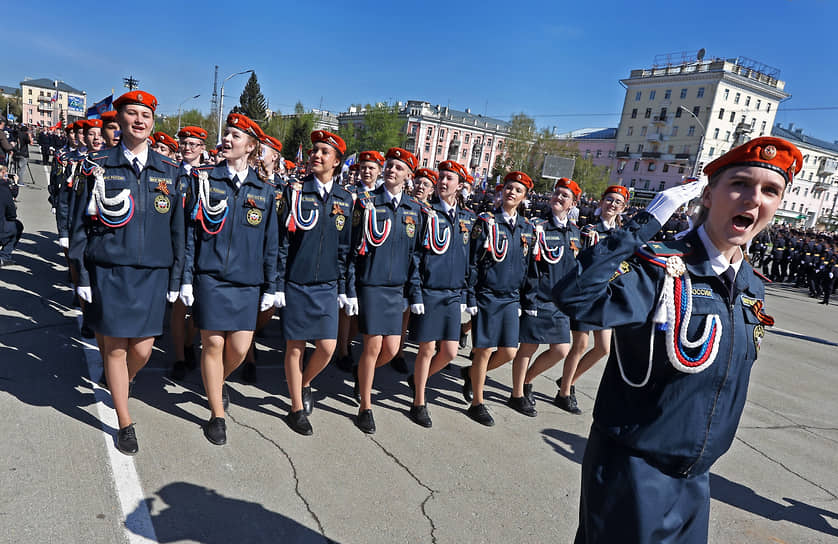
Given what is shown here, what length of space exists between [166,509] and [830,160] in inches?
3926

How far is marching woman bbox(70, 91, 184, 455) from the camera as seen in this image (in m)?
3.54

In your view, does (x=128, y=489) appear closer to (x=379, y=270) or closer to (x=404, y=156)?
(x=379, y=270)

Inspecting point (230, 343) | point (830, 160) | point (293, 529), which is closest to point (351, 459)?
point (293, 529)

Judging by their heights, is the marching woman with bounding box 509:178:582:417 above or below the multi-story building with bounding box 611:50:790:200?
below

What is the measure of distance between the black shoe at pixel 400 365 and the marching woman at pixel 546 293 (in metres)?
1.35

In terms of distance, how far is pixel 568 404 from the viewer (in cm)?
545

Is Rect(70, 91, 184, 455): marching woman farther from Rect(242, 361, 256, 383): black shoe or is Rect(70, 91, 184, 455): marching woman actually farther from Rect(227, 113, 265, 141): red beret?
Rect(242, 361, 256, 383): black shoe

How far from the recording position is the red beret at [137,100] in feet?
11.7

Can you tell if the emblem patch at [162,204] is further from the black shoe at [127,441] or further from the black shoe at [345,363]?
the black shoe at [345,363]

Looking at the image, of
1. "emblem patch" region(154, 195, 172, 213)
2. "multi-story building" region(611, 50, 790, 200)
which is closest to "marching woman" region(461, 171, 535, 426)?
"emblem patch" region(154, 195, 172, 213)

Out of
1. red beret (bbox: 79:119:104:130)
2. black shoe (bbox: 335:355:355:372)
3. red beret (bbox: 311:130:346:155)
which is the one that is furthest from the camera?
red beret (bbox: 79:119:104:130)

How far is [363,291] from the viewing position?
4492mm

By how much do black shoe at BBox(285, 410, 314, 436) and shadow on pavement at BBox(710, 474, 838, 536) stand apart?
3.18 meters

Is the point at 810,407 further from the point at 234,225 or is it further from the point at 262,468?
the point at 234,225
